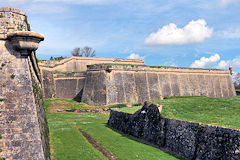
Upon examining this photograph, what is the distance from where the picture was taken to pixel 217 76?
73.2 metres

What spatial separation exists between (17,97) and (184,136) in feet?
37.1

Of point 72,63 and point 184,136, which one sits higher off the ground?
point 72,63

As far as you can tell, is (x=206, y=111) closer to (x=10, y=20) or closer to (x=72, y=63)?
(x=10, y=20)

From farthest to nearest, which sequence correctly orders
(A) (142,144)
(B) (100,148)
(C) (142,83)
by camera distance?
(C) (142,83)
(A) (142,144)
(B) (100,148)

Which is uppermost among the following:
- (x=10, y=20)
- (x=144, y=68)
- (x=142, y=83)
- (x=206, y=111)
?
(x=144, y=68)

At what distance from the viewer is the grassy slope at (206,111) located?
51.1 feet

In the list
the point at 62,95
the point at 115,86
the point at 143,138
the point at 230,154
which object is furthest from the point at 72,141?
the point at 62,95

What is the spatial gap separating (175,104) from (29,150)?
47.3ft

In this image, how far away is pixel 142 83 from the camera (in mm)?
57156

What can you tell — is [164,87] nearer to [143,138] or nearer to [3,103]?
[143,138]

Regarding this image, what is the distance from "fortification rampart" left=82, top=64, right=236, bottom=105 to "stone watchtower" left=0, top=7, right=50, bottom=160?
38.3 meters

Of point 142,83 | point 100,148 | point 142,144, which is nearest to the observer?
point 100,148

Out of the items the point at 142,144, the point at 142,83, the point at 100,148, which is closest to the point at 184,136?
the point at 142,144

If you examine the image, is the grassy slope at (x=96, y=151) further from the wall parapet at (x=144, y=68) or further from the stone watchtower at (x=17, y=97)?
the wall parapet at (x=144, y=68)
